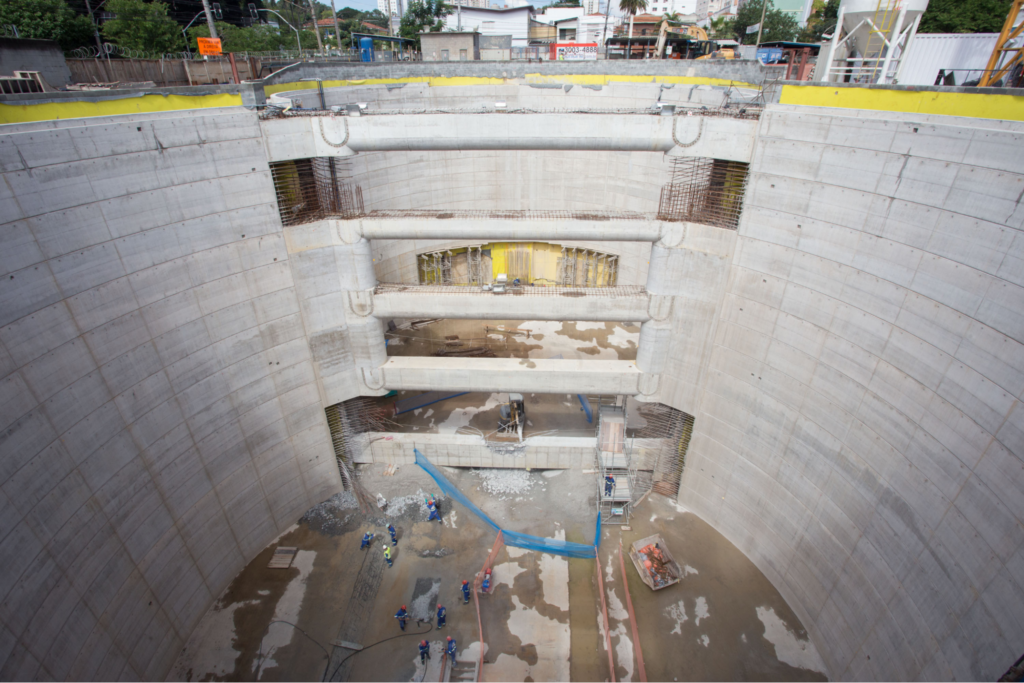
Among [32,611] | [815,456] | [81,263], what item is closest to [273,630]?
[32,611]

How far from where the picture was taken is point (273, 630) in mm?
15820

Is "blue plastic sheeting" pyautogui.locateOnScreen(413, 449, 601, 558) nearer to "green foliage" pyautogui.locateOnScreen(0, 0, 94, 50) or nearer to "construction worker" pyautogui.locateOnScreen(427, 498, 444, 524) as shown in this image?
"construction worker" pyautogui.locateOnScreen(427, 498, 444, 524)

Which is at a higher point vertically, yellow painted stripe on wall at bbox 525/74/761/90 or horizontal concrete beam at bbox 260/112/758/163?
yellow painted stripe on wall at bbox 525/74/761/90

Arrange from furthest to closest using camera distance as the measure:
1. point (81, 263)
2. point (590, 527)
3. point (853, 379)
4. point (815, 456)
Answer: point (590, 527) < point (815, 456) < point (853, 379) < point (81, 263)

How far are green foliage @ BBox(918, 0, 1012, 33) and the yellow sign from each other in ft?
142

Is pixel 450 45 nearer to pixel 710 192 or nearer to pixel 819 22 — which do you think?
pixel 710 192

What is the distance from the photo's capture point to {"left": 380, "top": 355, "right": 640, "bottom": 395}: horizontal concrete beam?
17.9 meters

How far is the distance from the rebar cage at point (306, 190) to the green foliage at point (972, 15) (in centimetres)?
4144

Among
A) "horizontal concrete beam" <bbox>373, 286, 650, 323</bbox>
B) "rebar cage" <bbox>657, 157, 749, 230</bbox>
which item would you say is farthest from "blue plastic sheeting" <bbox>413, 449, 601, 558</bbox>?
"rebar cage" <bbox>657, 157, 749, 230</bbox>

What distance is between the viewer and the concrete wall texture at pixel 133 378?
1046 centimetres

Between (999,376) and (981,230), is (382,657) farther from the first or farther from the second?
(981,230)

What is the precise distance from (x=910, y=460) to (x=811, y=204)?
22.9ft

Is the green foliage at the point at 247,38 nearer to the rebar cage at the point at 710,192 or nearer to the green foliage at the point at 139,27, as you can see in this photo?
the green foliage at the point at 139,27

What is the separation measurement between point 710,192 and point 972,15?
3729 cm
